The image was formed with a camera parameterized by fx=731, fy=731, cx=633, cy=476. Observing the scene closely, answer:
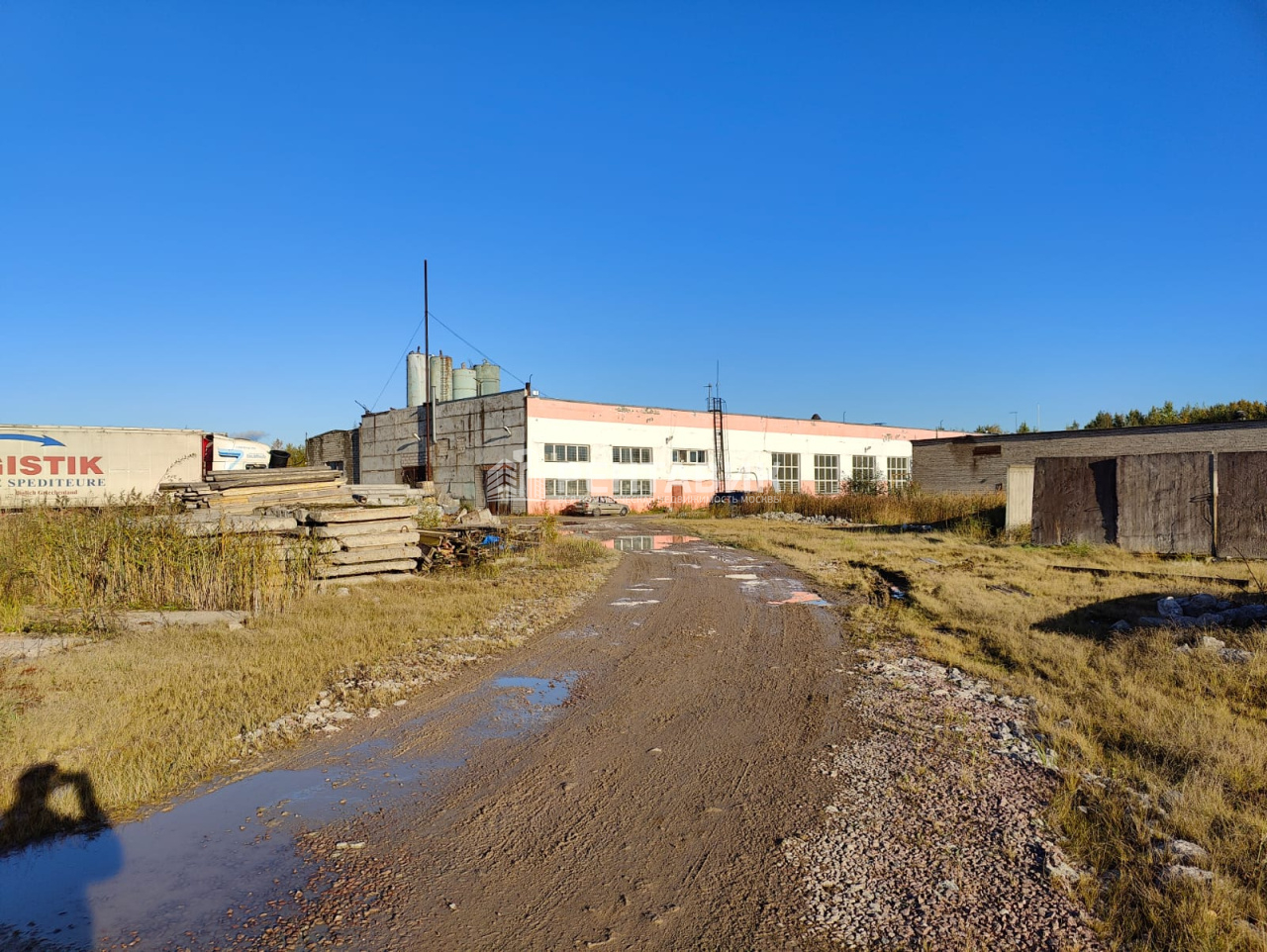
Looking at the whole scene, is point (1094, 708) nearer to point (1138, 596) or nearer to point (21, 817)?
point (1138, 596)

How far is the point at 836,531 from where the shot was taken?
24578mm

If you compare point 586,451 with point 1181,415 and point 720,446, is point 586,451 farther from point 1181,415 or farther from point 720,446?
point 1181,415

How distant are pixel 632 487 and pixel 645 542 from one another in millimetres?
16395

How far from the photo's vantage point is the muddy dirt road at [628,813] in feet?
10.6

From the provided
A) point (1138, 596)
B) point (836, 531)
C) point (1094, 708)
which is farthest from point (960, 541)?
point (1094, 708)

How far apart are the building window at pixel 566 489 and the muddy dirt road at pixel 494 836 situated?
27.9 meters

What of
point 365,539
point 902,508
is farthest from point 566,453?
point 365,539

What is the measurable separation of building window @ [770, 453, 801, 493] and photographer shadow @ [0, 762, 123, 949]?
41898mm

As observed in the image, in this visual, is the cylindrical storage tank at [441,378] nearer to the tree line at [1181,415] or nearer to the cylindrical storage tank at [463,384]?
the cylindrical storage tank at [463,384]

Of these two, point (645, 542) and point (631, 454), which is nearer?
point (645, 542)

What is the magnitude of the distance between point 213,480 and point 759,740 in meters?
14.0

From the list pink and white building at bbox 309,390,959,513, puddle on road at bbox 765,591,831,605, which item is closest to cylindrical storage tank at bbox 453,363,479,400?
pink and white building at bbox 309,390,959,513

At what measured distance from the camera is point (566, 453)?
35.5 metres

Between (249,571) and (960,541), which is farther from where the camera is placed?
(960,541)
